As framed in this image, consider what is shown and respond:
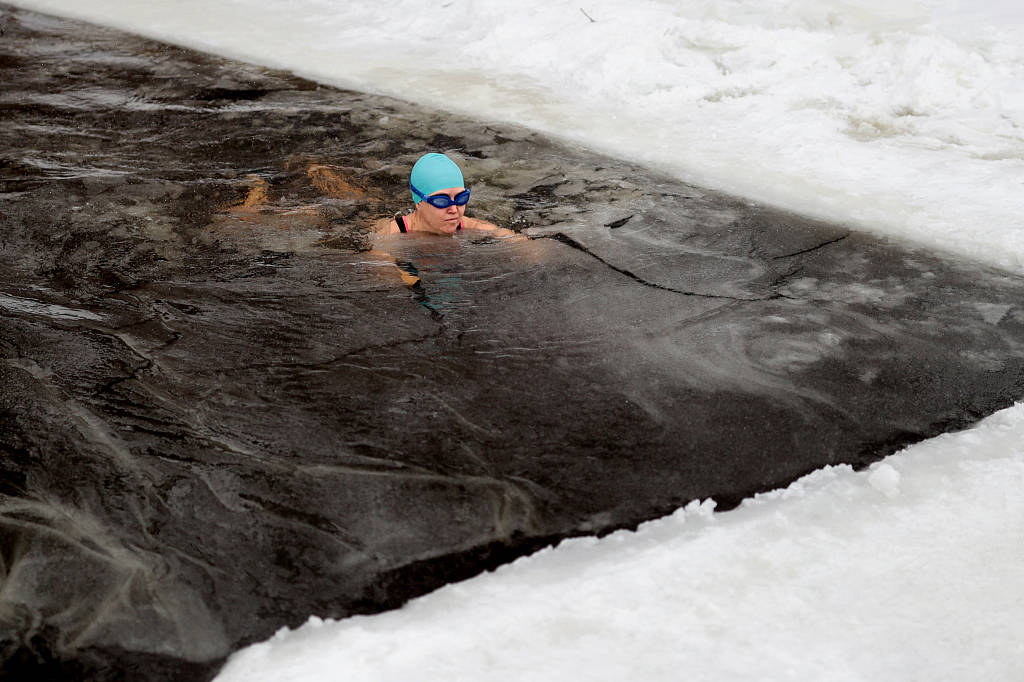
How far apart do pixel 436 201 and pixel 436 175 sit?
199 millimetres

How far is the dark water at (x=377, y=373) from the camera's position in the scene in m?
2.79

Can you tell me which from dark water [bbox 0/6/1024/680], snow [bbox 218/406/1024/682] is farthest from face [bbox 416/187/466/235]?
snow [bbox 218/406/1024/682]

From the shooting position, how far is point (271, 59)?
880cm

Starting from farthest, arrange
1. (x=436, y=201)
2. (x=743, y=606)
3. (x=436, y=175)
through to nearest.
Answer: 1. (x=436, y=175)
2. (x=436, y=201)
3. (x=743, y=606)

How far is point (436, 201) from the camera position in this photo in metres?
4.92

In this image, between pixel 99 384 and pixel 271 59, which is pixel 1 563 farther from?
pixel 271 59

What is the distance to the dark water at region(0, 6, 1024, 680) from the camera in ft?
9.17

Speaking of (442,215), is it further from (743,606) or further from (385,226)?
(743,606)

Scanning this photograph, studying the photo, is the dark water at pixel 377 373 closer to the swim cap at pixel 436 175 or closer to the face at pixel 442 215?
the face at pixel 442 215

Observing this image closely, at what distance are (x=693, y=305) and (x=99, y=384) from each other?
Result: 2662 millimetres

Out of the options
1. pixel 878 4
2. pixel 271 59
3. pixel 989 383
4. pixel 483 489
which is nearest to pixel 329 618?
pixel 483 489

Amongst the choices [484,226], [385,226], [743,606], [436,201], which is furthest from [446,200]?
[743,606]

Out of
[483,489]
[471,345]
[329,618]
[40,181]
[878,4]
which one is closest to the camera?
[329,618]

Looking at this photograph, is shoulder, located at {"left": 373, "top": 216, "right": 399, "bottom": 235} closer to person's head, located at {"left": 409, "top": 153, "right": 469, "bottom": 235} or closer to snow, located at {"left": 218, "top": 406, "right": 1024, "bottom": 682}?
person's head, located at {"left": 409, "top": 153, "right": 469, "bottom": 235}
